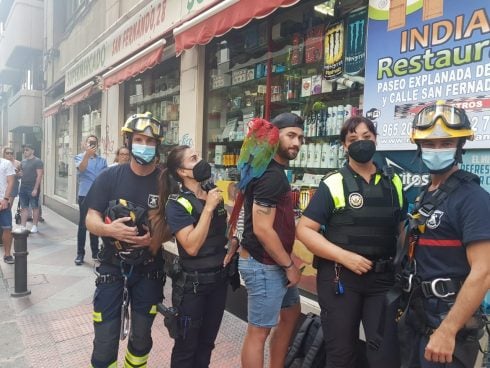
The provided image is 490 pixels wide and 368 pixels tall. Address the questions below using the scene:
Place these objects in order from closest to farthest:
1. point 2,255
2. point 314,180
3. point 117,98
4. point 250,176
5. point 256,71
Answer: point 250,176 < point 314,180 < point 256,71 < point 2,255 < point 117,98

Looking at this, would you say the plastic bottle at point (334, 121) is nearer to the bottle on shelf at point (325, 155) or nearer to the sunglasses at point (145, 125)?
the bottle on shelf at point (325, 155)

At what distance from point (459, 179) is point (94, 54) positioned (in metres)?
9.17

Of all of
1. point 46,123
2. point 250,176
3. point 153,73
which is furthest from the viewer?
point 46,123

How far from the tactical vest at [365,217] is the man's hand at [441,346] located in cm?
58

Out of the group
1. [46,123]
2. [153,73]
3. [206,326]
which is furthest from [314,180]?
[46,123]

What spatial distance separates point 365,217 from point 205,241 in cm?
97

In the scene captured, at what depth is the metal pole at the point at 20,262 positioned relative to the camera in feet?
16.3

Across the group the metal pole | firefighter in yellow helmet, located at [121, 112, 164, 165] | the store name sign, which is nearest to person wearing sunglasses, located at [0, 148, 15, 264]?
the metal pole

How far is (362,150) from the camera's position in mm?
2318

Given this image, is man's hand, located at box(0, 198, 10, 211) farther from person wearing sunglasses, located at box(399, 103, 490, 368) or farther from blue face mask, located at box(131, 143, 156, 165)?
person wearing sunglasses, located at box(399, 103, 490, 368)

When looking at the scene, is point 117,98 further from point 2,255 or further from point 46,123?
point 46,123

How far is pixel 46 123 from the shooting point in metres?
15.4

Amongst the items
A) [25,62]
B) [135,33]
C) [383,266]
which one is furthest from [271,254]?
[25,62]

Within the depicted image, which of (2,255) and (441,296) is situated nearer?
(441,296)
